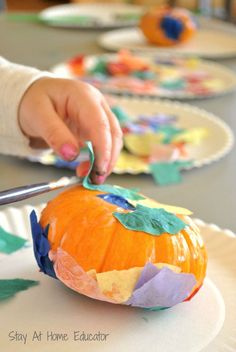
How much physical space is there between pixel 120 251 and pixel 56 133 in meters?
0.16

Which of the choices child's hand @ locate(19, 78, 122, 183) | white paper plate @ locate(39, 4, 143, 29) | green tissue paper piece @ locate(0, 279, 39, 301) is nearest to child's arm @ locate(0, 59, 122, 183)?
child's hand @ locate(19, 78, 122, 183)

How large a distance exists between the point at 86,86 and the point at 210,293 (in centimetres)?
23

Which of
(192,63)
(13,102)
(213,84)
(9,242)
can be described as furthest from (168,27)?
→ (9,242)

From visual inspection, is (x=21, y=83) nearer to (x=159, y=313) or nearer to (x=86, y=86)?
(x=86, y=86)

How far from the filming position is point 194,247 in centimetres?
51

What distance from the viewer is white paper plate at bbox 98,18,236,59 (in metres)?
1.35

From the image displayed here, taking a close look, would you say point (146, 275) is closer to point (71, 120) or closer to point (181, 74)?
point (71, 120)

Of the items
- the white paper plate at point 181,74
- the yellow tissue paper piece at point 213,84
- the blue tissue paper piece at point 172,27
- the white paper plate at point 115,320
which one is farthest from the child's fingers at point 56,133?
the blue tissue paper piece at point 172,27

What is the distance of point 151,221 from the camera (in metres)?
0.51

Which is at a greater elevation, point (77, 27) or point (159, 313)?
point (159, 313)

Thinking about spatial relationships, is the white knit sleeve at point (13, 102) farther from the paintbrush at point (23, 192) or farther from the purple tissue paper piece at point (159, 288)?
the purple tissue paper piece at point (159, 288)

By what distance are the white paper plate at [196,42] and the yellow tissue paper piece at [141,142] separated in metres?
0.49

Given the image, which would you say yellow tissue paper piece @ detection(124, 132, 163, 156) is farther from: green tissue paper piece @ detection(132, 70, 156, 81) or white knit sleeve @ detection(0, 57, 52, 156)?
green tissue paper piece @ detection(132, 70, 156, 81)

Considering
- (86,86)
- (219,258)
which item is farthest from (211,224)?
(86,86)
